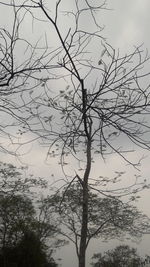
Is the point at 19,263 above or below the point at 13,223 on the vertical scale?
below

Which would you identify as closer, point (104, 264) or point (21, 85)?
point (21, 85)

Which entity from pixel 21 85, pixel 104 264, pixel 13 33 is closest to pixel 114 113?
pixel 13 33

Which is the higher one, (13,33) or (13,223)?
(13,223)

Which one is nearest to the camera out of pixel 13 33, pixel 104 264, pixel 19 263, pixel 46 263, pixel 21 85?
pixel 13 33

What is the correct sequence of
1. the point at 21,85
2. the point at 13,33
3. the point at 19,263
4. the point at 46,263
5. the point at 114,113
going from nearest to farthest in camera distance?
1. the point at 114,113
2. the point at 13,33
3. the point at 21,85
4. the point at 19,263
5. the point at 46,263

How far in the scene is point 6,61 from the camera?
3.14 meters

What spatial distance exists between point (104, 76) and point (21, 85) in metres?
1.04

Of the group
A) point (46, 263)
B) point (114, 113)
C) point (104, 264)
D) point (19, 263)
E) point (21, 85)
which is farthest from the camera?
point (104, 264)

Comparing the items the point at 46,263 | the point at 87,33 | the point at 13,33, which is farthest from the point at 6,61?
the point at 46,263

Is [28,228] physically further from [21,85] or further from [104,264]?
[21,85]

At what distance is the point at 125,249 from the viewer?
2795 centimetres

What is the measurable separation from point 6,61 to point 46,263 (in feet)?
71.4

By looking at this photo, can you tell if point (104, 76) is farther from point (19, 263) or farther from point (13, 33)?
point (19, 263)

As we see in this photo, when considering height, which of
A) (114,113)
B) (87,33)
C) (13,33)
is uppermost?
(13,33)
